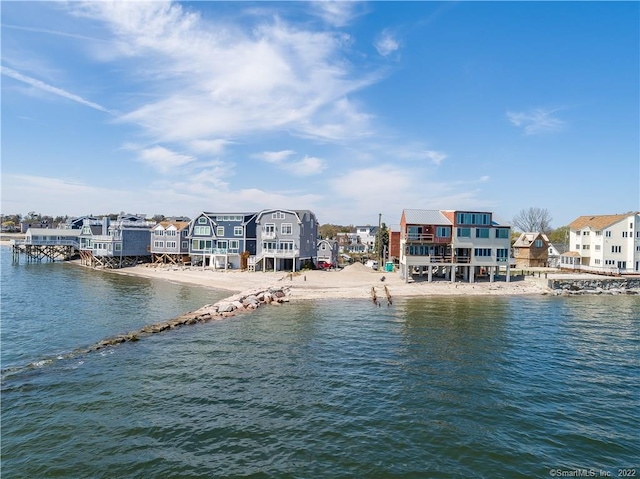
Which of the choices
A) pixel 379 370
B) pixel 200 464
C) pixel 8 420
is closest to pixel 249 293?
pixel 379 370

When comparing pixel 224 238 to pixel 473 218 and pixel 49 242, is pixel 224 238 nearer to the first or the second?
pixel 473 218

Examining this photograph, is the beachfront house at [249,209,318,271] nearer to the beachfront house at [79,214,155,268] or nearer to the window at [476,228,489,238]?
the window at [476,228,489,238]

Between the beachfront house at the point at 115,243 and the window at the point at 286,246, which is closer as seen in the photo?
the window at the point at 286,246

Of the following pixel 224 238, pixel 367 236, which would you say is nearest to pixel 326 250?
pixel 224 238

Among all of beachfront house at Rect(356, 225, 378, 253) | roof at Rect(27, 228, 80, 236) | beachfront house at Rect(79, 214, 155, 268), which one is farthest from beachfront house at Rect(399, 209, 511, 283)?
roof at Rect(27, 228, 80, 236)

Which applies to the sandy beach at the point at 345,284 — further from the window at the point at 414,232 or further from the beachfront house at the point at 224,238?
the window at the point at 414,232

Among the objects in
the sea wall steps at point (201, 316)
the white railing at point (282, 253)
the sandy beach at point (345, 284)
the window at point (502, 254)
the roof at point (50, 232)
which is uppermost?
the roof at point (50, 232)

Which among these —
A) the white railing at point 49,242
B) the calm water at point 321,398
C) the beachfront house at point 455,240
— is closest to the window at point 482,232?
the beachfront house at point 455,240

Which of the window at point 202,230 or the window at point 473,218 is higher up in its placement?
the window at point 473,218
